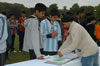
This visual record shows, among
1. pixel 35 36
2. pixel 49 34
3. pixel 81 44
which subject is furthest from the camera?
pixel 49 34

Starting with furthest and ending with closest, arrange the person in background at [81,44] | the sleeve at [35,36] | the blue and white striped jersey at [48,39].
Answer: the blue and white striped jersey at [48,39] → the sleeve at [35,36] → the person in background at [81,44]

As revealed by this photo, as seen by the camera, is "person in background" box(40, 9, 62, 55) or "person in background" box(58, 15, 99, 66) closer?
"person in background" box(58, 15, 99, 66)

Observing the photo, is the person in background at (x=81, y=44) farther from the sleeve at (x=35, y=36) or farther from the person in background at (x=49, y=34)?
the person in background at (x=49, y=34)

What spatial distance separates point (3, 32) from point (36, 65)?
548 mm


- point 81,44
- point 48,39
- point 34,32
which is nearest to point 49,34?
point 48,39

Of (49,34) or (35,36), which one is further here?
(49,34)

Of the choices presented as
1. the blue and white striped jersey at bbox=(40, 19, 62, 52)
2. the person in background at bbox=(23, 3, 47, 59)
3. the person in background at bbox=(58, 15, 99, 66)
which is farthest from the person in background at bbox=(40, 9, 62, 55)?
the person in background at bbox=(58, 15, 99, 66)

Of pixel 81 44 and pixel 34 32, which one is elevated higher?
pixel 34 32

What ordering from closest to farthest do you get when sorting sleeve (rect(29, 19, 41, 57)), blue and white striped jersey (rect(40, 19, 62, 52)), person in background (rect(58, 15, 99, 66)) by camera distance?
person in background (rect(58, 15, 99, 66)) < sleeve (rect(29, 19, 41, 57)) < blue and white striped jersey (rect(40, 19, 62, 52))

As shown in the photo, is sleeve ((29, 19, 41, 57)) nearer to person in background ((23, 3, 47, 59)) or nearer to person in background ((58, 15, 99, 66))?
person in background ((23, 3, 47, 59))

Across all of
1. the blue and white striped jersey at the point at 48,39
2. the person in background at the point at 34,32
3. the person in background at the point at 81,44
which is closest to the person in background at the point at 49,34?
the blue and white striped jersey at the point at 48,39

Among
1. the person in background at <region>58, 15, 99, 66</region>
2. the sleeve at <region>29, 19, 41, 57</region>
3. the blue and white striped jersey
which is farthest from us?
the blue and white striped jersey

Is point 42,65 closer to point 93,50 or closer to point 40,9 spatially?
point 93,50

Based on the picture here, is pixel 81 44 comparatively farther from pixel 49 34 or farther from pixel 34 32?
pixel 49 34
